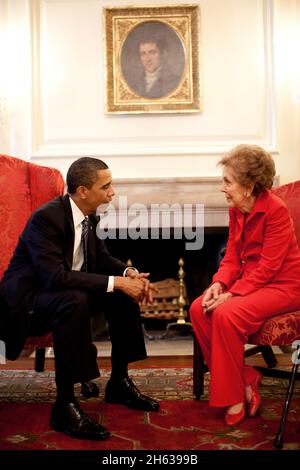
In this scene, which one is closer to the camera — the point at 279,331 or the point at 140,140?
the point at 279,331

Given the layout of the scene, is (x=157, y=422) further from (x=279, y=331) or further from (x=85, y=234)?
(x=85, y=234)

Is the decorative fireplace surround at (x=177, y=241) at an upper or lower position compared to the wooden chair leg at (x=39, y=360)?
upper

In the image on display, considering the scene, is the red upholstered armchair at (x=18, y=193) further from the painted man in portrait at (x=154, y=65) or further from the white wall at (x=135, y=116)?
the painted man in portrait at (x=154, y=65)

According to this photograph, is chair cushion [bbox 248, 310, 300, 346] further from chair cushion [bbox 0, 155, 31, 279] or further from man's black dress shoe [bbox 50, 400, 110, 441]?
chair cushion [bbox 0, 155, 31, 279]

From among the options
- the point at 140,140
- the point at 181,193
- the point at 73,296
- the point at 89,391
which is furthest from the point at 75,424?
the point at 140,140

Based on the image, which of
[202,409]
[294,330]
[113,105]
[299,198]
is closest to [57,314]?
[202,409]

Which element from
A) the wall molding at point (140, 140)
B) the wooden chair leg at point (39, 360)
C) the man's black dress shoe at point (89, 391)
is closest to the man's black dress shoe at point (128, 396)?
the man's black dress shoe at point (89, 391)

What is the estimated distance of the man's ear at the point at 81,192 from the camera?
2537 millimetres

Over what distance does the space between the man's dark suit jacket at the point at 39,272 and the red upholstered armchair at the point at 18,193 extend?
42 cm

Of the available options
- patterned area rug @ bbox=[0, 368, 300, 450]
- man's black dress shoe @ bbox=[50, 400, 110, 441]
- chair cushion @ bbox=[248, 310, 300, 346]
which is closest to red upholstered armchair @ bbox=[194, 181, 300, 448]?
chair cushion @ bbox=[248, 310, 300, 346]

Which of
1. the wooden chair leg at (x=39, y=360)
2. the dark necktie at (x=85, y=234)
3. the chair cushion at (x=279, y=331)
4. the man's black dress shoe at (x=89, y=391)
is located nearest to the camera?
the chair cushion at (x=279, y=331)

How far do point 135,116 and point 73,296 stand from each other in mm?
2388

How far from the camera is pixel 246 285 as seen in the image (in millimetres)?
2471

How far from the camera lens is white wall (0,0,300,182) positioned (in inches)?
167
